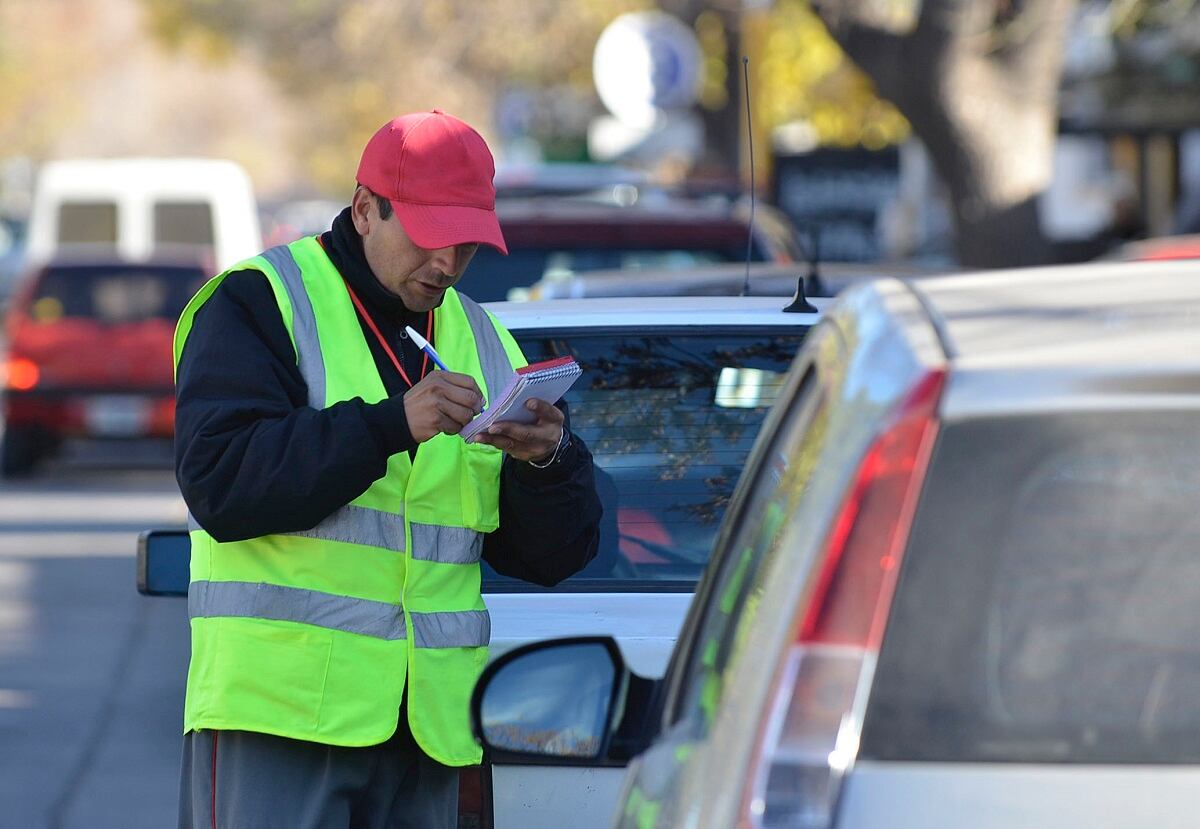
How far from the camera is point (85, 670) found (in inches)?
348

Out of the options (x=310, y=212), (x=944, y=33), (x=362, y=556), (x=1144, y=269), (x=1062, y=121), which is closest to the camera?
(x=1144, y=269)

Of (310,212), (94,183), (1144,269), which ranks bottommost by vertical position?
(310,212)

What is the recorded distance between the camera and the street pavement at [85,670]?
22.4 feet

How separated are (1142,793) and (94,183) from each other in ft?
62.9

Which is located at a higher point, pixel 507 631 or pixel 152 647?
pixel 507 631

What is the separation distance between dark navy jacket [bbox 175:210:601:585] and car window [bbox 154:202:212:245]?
16936 millimetres

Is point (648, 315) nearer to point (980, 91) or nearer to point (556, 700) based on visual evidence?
point (556, 700)

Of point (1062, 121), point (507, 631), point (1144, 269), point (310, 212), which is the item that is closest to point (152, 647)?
point (507, 631)

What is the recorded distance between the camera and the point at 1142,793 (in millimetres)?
1772

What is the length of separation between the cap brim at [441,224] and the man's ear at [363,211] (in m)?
0.05

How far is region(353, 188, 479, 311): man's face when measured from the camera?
3217 millimetres

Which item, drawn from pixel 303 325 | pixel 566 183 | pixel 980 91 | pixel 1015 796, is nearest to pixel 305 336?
pixel 303 325

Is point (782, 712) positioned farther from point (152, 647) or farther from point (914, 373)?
point (152, 647)

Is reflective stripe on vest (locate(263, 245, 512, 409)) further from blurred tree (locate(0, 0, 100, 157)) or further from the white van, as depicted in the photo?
blurred tree (locate(0, 0, 100, 157))
